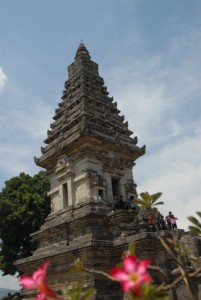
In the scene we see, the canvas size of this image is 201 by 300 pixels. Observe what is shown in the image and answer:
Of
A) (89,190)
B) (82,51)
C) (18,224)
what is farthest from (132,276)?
(18,224)

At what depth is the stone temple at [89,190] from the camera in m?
13.2

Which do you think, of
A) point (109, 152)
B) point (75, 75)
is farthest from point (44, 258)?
point (75, 75)

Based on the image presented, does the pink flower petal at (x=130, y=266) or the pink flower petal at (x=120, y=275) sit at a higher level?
the pink flower petal at (x=130, y=266)

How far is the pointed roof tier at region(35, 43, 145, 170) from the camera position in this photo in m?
17.5

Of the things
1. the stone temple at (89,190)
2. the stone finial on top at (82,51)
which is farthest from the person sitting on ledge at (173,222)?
the stone finial on top at (82,51)

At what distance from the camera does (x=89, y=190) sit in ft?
53.0

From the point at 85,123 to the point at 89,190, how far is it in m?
3.81

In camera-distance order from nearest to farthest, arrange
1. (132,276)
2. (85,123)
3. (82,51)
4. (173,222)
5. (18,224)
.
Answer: (132,276) → (173,222) → (85,123) → (82,51) → (18,224)

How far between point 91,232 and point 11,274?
16430mm

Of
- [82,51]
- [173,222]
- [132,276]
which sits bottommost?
[132,276]

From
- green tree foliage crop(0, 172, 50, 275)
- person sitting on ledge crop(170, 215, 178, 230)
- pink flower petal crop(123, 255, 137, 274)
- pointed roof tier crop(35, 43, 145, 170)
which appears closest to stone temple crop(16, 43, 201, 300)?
pointed roof tier crop(35, 43, 145, 170)

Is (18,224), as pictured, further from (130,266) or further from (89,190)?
(130,266)

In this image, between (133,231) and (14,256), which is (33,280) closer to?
(133,231)

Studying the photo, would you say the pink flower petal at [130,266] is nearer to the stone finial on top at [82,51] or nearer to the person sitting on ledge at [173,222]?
the person sitting on ledge at [173,222]
